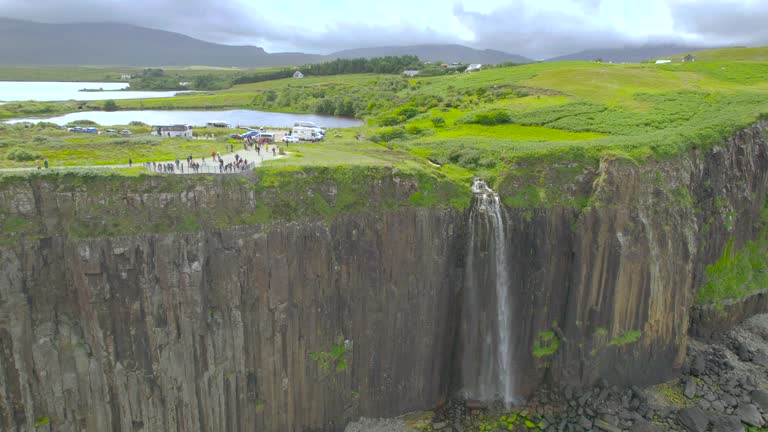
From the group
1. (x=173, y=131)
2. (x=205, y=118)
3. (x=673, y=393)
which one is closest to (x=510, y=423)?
(x=673, y=393)

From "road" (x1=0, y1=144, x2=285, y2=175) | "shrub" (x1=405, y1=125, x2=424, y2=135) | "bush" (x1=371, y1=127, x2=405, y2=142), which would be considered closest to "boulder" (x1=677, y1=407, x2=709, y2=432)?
"road" (x1=0, y1=144, x2=285, y2=175)

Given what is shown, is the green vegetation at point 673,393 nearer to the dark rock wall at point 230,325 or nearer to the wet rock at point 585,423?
the wet rock at point 585,423

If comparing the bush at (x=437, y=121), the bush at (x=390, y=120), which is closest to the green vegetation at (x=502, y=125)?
the bush at (x=390, y=120)

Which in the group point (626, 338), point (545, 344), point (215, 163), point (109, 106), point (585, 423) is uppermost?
point (109, 106)

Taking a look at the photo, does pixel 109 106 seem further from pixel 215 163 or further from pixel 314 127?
pixel 215 163

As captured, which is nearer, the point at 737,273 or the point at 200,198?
the point at 200,198

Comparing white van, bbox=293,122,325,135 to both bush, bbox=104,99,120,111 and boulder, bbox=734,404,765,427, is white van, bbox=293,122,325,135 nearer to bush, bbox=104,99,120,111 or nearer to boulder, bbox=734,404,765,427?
bush, bbox=104,99,120,111

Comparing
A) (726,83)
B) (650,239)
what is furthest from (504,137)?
(726,83)
